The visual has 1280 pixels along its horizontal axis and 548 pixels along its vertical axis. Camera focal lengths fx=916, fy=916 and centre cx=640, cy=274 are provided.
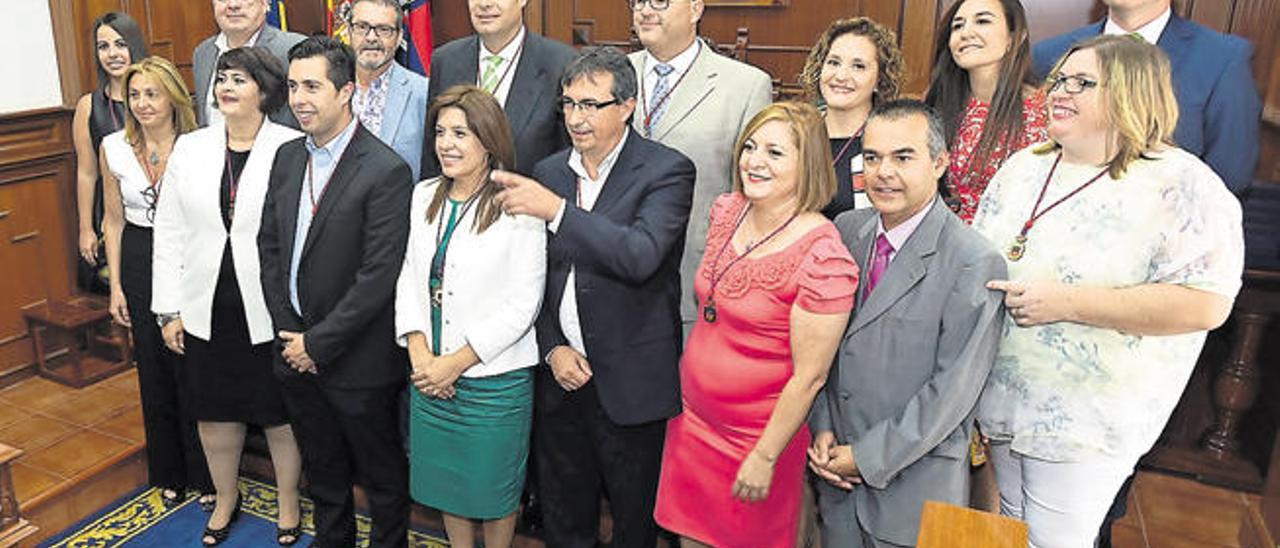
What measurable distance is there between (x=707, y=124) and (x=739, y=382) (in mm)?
886

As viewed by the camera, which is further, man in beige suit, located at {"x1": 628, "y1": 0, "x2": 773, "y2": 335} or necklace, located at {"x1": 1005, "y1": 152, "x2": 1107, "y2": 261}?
man in beige suit, located at {"x1": 628, "y1": 0, "x2": 773, "y2": 335}

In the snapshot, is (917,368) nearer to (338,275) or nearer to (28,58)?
(338,275)

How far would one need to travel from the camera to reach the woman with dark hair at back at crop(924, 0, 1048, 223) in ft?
7.67

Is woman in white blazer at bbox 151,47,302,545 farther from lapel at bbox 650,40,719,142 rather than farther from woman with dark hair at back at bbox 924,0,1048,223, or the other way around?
woman with dark hair at back at bbox 924,0,1048,223

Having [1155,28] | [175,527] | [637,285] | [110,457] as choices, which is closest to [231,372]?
[175,527]

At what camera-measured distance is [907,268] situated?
1.82 m

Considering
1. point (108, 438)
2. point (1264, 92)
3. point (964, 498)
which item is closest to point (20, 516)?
point (108, 438)

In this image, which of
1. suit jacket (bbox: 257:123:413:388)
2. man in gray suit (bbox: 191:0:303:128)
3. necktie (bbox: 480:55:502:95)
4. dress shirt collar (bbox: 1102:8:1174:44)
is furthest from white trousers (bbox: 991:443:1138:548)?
man in gray suit (bbox: 191:0:303:128)

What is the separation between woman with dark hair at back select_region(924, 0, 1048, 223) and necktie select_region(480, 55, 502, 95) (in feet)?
4.31

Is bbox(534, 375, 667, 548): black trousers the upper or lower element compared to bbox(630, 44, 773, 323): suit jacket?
lower

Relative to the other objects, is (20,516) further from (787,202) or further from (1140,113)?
(1140,113)

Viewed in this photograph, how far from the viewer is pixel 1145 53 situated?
1.70 meters

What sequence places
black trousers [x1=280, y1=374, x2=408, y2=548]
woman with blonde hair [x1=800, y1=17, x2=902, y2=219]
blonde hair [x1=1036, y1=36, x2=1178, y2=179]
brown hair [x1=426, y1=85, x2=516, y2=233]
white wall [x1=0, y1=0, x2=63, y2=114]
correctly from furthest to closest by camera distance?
white wall [x1=0, y1=0, x2=63, y2=114], black trousers [x1=280, y1=374, x2=408, y2=548], woman with blonde hair [x1=800, y1=17, x2=902, y2=219], brown hair [x1=426, y1=85, x2=516, y2=233], blonde hair [x1=1036, y1=36, x2=1178, y2=179]

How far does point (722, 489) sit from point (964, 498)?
0.54 m
